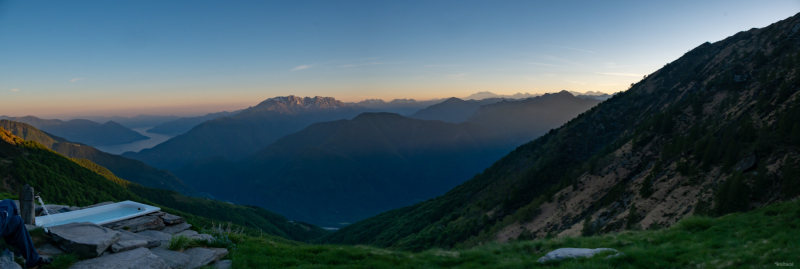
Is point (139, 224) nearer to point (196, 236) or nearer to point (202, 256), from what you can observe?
point (196, 236)

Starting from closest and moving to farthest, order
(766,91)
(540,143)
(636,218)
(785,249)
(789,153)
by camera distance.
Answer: (785,249), (789,153), (636,218), (766,91), (540,143)

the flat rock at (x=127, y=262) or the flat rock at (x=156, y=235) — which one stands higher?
the flat rock at (x=127, y=262)

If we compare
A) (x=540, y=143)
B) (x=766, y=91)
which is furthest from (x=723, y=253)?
(x=540, y=143)

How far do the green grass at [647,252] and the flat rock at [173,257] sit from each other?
1503 mm

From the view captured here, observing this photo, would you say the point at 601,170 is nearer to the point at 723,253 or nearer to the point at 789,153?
the point at 789,153

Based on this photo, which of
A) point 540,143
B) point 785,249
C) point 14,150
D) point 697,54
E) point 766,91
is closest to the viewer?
point 785,249

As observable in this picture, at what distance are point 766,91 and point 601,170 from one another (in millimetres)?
18143

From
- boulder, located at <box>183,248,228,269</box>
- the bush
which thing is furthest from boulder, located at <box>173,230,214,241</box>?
the bush

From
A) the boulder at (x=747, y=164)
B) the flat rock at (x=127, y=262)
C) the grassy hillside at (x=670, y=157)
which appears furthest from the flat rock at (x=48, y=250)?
the boulder at (x=747, y=164)

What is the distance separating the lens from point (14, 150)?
83.9 m

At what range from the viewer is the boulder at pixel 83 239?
362 inches

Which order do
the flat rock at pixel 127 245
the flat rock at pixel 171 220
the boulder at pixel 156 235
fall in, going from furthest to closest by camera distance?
the flat rock at pixel 171 220 → the boulder at pixel 156 235 → the flat rock at pixel 127 245

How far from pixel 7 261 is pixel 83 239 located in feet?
5.44

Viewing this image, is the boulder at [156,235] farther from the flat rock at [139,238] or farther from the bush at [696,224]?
the bush at [696,224]
